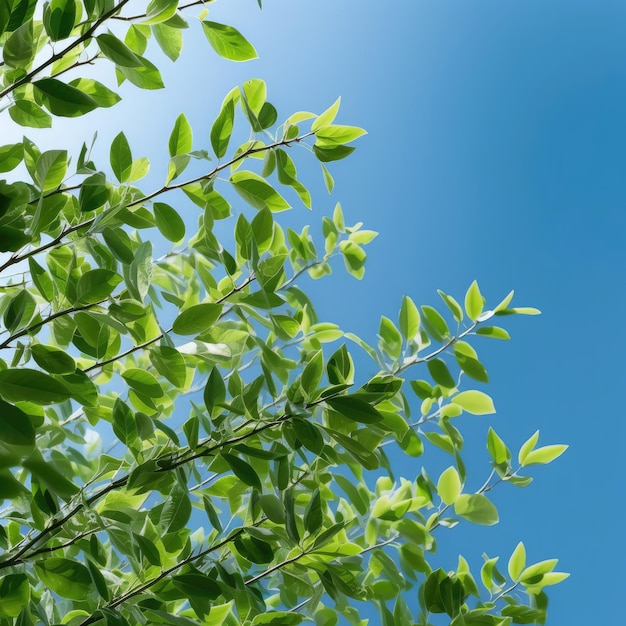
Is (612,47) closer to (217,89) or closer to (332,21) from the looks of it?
(332,21)

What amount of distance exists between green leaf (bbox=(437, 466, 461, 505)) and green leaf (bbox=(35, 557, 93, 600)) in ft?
1.37

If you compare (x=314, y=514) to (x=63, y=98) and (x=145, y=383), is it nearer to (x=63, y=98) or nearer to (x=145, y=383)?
(x=145, y=383)

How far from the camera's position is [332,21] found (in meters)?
3.12

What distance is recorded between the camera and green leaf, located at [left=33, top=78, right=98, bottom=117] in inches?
21.5

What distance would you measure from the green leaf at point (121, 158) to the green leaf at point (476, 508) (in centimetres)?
53

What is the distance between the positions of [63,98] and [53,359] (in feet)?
0.70

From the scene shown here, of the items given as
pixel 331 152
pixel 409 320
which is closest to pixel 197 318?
pixel 331 152

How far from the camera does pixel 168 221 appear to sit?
69 cm

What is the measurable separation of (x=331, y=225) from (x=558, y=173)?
7.94 ft

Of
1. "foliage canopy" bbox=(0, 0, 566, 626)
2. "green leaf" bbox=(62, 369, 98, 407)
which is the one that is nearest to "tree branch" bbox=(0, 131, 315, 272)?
"foliage canopy" bbox=(0, 0, 566, 626)

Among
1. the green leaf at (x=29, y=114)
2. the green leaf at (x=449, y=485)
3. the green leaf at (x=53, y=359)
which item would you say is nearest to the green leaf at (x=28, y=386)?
the green leaf at (x=53, y=359)

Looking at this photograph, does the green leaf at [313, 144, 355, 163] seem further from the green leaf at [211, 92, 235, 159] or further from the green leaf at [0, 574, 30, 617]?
the green leaf at [0, 574, 30, 617]

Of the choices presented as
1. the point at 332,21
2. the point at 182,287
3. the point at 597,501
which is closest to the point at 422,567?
the point at 182,287

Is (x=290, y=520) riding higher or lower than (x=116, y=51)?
lower
